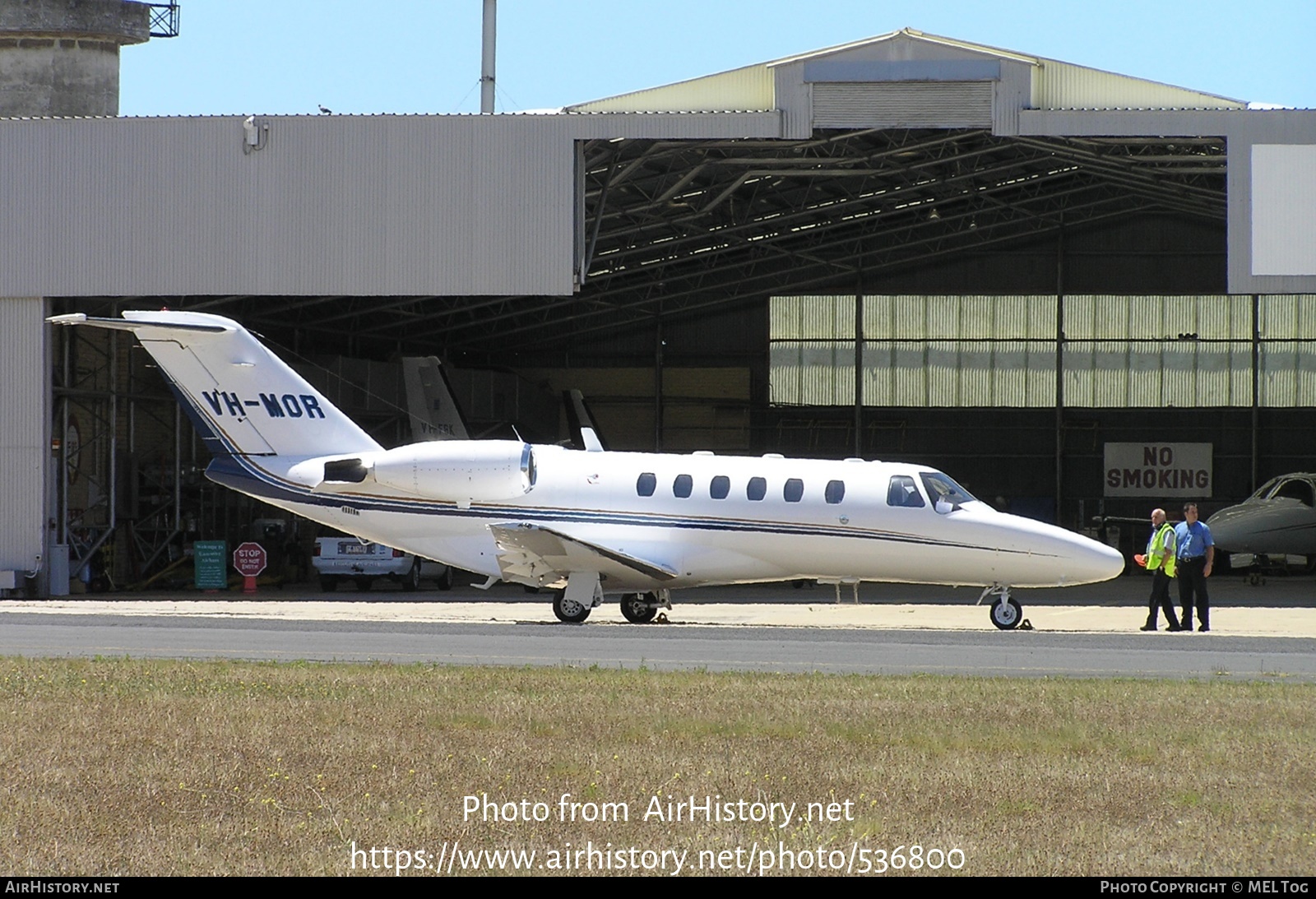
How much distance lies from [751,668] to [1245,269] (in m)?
14.7

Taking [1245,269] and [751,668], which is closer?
[751,668]

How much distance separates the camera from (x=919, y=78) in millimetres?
24672

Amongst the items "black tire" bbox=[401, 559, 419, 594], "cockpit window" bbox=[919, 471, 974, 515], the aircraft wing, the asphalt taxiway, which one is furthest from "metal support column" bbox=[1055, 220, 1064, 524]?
the aircraft wing

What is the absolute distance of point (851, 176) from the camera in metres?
32.4

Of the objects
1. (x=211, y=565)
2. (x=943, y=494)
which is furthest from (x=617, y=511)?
(x=211, y=565)

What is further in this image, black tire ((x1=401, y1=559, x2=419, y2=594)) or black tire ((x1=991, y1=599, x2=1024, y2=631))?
black tire ((x1=401, y1=559, x2=419, y2=594))

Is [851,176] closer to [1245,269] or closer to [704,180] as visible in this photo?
[704,180]

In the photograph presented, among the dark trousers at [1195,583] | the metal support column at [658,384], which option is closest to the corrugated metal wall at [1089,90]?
the dark trousers at [1195,583]

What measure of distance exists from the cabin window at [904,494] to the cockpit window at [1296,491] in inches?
705

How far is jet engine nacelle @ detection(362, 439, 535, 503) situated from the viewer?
1977cm

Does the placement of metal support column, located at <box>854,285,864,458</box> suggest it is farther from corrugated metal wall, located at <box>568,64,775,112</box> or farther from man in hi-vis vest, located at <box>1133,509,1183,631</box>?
man in hi-vis vest, located at <box>1133,509,1183,631</box>

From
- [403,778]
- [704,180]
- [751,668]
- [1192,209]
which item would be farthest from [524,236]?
[1192,209]

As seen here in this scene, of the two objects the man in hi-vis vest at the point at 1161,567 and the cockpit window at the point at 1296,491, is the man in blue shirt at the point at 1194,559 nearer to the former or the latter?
the man in hi-vis vest at the point at 1161,567

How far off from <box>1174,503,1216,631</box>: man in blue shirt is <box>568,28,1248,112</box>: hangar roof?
28.0 ft
